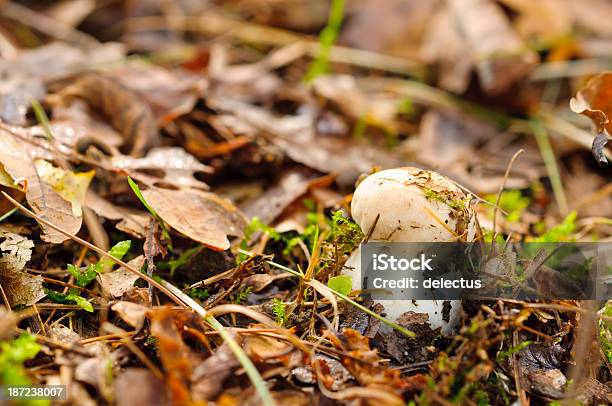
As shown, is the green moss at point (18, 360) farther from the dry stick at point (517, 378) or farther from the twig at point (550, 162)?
the twig at point (550, 162)

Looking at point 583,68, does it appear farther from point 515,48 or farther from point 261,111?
point 261,111

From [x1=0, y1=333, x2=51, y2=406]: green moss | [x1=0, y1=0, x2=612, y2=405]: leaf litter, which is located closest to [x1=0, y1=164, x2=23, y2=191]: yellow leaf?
[x1=0, y1=0, x2=612, y2=405]: leaf litter

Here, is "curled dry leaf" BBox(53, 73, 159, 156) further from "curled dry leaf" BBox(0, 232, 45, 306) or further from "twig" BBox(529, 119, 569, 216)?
"twig" BBox(529, 119, 569, 216)

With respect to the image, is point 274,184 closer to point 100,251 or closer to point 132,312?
point 100,251

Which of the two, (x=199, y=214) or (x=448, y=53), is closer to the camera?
(x=199, y=214)

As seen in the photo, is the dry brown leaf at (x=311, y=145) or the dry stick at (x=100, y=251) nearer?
the dry stick at (x=100, y=251)

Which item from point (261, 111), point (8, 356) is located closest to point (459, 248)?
point (8, 356)

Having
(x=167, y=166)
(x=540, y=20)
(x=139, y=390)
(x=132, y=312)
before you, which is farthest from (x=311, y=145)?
(x=540, y=20)

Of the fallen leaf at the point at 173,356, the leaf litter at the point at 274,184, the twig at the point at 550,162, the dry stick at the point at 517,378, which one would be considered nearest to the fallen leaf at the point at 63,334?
the leaf litter at the point at 274,184
